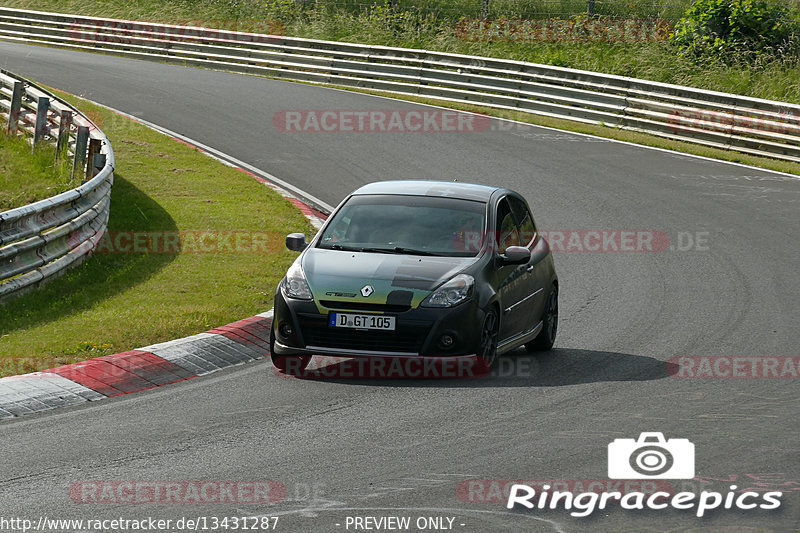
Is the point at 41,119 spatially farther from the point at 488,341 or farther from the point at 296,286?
the point at 488,341

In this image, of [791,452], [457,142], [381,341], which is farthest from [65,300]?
[457,142]

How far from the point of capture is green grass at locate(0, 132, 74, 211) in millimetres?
15602

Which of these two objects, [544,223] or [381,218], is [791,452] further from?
[544,223]

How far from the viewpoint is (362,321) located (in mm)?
9312

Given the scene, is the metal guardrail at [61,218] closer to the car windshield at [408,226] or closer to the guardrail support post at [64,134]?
the guardrail support post at [64,134]

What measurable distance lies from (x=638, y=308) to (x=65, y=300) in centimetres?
603

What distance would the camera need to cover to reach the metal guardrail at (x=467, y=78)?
24.5m

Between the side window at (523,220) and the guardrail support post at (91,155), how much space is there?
260 inches

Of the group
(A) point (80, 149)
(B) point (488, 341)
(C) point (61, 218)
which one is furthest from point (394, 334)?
(A) point (80, 149)

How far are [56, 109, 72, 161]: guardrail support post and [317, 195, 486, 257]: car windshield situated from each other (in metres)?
8.09

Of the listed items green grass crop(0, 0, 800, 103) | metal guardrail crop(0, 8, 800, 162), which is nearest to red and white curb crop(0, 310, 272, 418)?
metal guardrail crop(0, 8, 800, 162)

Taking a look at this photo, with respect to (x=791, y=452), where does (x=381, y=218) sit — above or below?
above

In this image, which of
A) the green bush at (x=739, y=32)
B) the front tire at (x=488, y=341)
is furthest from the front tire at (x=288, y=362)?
the green bush at (x=739, y=32)

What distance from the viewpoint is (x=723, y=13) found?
30203mm
